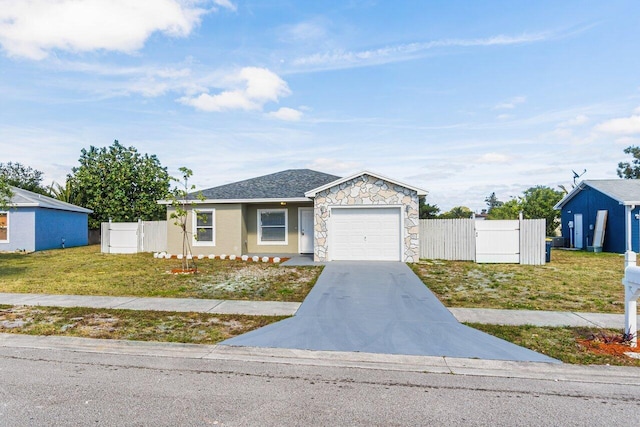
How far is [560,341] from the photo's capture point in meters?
6.01

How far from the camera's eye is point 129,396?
411 centimetres

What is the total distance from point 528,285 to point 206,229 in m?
13.5

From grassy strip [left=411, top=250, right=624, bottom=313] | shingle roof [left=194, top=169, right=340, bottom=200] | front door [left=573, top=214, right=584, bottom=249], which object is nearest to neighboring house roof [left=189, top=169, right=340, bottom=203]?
shingle roof [left=194, top=169, right=340, bottom=200]

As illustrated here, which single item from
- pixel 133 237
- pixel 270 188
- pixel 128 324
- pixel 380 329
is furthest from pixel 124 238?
pixel 380 329

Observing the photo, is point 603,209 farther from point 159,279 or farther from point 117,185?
point 117,185

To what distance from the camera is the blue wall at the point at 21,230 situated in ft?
70.9

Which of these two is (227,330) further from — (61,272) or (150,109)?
(150,109)

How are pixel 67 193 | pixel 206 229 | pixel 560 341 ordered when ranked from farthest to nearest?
pixel 67 193 → pixel 206 229 → pixel 560 341

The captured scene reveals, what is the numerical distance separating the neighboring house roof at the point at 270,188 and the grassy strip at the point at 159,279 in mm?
3158

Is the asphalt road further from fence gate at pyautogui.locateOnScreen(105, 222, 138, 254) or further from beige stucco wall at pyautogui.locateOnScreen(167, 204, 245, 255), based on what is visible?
fence gate at pyautogui.locateOnScreen(105, 222, 138, 254)

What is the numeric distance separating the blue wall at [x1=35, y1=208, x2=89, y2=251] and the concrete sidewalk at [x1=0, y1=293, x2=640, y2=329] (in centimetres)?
1541

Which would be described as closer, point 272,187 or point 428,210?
point 272,187

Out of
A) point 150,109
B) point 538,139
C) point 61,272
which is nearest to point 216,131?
point 150,109

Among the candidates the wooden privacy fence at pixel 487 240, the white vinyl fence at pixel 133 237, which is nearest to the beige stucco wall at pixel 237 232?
the white vinyl fence at pixel 133 237
